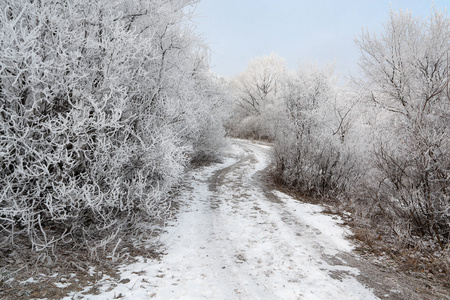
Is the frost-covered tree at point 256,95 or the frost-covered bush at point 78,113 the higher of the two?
the frost-covered tree at point 256,95

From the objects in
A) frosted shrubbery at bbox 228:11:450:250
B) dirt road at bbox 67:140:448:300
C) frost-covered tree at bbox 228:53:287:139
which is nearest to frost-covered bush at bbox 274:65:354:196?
frosted shrubbery at bbox 228:11:450:250

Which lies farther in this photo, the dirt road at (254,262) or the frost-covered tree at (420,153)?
the frost-covered tree at (420,153)

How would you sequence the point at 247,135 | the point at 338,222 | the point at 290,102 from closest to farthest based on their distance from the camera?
the point at 338,222 < the point at 290,102 < the point at 247,135

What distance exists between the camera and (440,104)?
521 centimetres

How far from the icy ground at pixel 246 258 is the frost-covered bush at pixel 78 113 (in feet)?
3.59

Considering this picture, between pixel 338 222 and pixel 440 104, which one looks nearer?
pixel 440 104

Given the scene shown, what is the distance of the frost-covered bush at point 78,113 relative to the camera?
3.84 m

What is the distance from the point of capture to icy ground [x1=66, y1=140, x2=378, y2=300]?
146 inches

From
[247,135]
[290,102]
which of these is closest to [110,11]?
[290,102]

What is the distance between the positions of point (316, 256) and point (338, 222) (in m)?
2.44

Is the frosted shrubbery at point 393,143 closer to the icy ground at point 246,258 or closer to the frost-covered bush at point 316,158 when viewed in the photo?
the frost-covered bush at point 316,158

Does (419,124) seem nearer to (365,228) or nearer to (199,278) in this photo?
(365,228)

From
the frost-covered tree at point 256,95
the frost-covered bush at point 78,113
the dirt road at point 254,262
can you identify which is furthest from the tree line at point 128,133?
the frost-covered tree at point 256,95

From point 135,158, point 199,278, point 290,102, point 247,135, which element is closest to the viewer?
point 199,278
